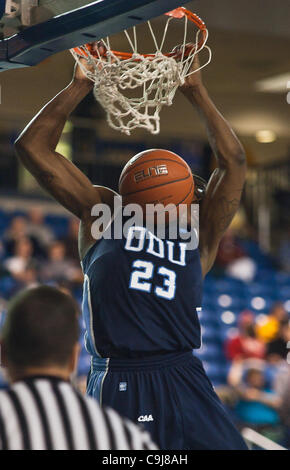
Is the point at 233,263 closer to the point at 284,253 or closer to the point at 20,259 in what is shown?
the point at 284,253

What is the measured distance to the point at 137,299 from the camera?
3.10 metres

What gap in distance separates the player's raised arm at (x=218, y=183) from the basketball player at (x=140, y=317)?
16 centimetres

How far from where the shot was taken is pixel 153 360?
123 inches

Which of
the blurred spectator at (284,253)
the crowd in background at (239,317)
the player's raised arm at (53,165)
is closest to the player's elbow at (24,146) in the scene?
the player's raised arm at (53,165)

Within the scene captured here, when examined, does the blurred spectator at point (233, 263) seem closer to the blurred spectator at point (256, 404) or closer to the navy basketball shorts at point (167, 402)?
the blurred spectator at point (256, 404)

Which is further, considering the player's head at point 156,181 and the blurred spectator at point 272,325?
the blurred spectator at point 272,325

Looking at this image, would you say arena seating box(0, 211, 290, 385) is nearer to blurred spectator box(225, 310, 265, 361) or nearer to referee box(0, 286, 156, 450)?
blurred spectator box(225, 310, 265, 361)

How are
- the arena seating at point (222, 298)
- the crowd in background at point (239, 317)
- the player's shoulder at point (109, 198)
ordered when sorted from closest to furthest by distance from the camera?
the player's shoulder at point (109, 198)
the crowd in background at point (239, 317)
the arena seating at point (222, 298)

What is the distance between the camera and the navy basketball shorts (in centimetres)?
304

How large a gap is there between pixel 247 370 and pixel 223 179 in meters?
6.18

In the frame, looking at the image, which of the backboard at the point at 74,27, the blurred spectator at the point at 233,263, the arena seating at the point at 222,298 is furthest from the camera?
the blurred spectator at the point at 233,263

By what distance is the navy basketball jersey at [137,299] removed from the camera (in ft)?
10.1

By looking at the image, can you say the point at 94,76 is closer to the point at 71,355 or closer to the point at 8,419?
the point at 71,355

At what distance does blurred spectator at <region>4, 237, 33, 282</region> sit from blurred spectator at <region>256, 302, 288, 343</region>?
3677mm
